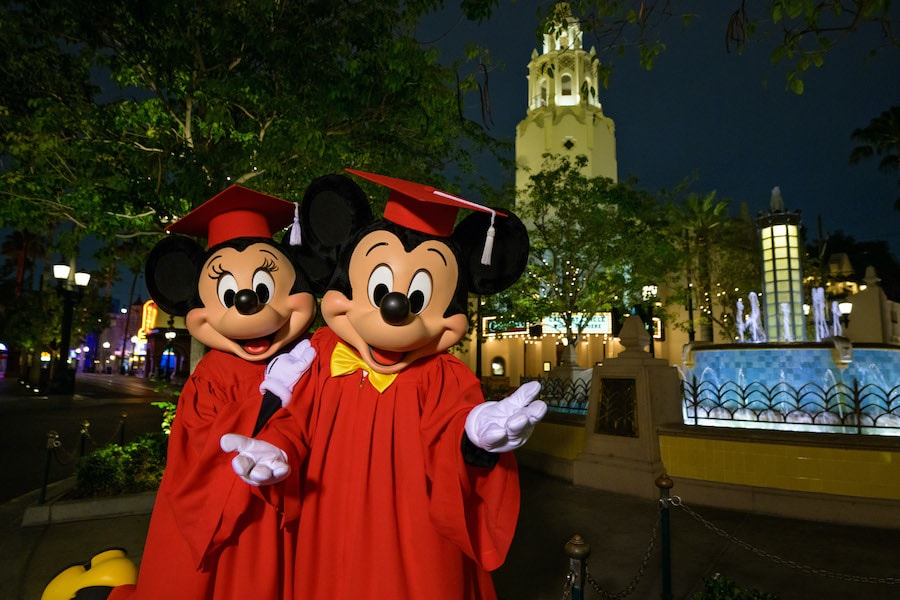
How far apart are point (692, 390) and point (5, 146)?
9506mm

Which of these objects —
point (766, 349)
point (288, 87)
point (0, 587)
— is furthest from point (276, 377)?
point (766, 349)

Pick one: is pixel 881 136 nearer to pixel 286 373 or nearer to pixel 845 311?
Answer: pixel 845 311

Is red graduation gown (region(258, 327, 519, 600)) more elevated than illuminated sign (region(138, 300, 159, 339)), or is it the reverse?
illuminated sign (region(138, 300, 159, 339))

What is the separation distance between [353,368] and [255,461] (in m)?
0.76

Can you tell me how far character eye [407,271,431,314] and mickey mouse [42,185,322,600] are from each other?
67 centimetres

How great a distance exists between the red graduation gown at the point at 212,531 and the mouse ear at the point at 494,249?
1.41 meters

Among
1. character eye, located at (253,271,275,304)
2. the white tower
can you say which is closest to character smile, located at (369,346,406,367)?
character eye, located at (253,271,275,304)

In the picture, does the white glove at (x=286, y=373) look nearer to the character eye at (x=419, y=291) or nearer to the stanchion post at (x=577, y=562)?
the character eye at (x=419, y=291)

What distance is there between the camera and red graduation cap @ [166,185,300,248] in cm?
350

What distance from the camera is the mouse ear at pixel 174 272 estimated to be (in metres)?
3.76

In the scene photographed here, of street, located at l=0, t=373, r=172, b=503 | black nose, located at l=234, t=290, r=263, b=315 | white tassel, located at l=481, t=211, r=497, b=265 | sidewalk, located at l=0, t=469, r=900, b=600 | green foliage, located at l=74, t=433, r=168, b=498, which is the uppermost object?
white tassel, located at l=481, t=211, r=497, b=265

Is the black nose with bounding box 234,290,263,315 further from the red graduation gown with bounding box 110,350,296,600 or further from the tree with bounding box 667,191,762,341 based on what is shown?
the tree with bounding box 667,191,762,341

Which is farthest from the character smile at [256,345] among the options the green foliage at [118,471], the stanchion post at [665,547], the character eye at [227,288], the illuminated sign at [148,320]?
the illuminated sign at [148,320]

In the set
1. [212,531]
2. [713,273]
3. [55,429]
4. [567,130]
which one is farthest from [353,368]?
[567,130]
